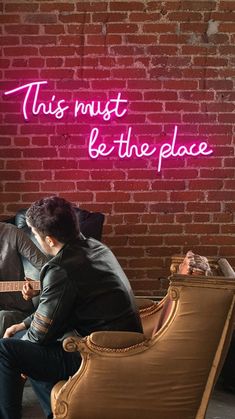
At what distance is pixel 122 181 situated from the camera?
4863mm

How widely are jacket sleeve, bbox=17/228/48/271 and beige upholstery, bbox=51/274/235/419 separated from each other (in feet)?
3.73

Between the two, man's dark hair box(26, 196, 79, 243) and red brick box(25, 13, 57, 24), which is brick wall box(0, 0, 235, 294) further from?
man's dark hair box(26, 196, 79, 243)

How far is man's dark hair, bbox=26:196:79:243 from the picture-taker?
3.22 metres

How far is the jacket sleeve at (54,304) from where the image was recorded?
306 cm

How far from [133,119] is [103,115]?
219 millimetres

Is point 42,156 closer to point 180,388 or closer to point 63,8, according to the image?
point 63,8

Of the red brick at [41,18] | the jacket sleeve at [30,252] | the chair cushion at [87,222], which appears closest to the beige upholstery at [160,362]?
the jacket sleeve at [30,252]

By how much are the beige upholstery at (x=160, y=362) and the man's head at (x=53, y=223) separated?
51 centimetres

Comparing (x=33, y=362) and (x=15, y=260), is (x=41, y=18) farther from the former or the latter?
(x=33, y=362)

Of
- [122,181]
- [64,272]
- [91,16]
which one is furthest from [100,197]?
[64,272]

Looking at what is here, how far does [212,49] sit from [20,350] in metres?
2.68

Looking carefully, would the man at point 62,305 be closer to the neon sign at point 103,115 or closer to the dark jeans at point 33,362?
the dark jeans at point 33,362

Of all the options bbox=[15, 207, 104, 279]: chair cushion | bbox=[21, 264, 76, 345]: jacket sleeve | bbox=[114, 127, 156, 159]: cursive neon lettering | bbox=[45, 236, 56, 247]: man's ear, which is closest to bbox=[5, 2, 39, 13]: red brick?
bbox=[114, 127, 156, 159]: cursive neon lettering

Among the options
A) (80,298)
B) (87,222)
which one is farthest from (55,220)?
(87,222)
